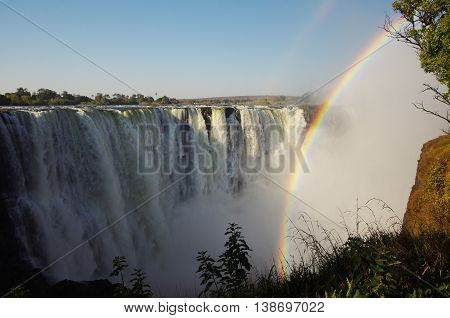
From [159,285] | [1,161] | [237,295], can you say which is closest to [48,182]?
[1,161]

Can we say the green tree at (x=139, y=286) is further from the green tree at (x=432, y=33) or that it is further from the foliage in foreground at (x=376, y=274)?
the green tree at (x=432, y=33)

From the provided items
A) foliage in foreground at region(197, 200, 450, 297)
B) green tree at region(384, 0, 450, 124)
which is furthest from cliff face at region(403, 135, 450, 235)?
foliage in foreground at region(197, 200, 450, 297)

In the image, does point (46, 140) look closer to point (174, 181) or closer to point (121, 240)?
point (121, 240)

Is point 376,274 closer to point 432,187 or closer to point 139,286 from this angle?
point 139,286

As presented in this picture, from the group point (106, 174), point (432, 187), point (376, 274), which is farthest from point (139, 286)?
point (106, 174)

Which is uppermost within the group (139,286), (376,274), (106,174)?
(106,174)

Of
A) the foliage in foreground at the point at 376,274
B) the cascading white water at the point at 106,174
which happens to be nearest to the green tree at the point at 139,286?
the foliage in foreground at the point at 376,274

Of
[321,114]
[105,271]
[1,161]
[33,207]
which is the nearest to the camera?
[1,161]

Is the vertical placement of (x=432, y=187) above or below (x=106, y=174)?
below
